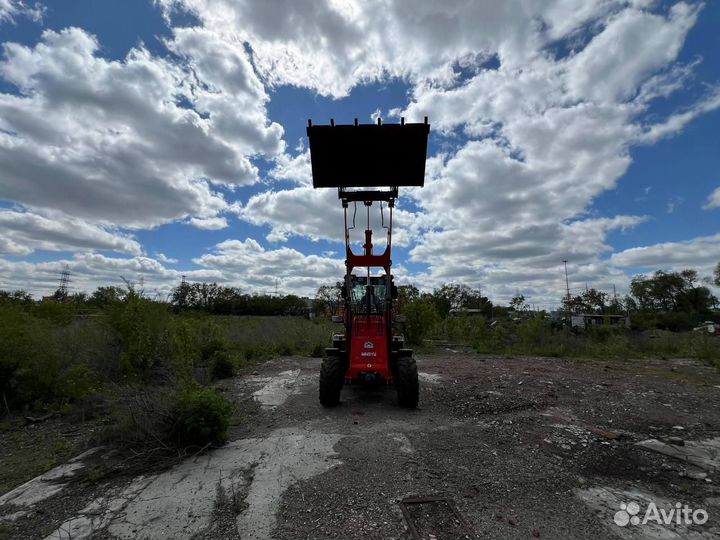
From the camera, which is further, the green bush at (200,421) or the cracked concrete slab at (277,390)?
the cracked concrete slab at (277,390)

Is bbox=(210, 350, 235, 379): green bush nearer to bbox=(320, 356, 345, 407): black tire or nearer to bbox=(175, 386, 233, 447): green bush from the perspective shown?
bbox=(320, 356, 345, 407): black tire

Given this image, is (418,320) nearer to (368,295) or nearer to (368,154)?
(368,295)

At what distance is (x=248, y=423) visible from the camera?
6.73m

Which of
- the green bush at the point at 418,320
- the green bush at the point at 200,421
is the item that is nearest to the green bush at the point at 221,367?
the green bush at the point at 200,421

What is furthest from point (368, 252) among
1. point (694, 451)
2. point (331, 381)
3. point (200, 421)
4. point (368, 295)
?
point (694, 451)

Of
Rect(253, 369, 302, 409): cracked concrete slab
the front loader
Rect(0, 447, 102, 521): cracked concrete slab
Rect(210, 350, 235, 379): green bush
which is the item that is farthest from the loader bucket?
Rect(210, 350, 235, 379): green bush

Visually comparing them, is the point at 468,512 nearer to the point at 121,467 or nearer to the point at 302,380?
the point at 121,467

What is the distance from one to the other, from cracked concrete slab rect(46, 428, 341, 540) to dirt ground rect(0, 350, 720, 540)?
0.02 meters

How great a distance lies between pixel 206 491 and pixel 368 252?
5.35 metres

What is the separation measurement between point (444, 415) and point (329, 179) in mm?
5035

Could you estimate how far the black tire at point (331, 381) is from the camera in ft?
24.1

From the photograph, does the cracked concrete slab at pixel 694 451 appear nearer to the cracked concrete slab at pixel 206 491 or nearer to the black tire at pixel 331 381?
the cracked concrete slab at pixel 206 491

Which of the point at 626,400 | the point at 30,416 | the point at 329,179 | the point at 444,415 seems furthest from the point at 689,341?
the point at 30,416

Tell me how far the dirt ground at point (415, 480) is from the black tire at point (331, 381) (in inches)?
9.7
